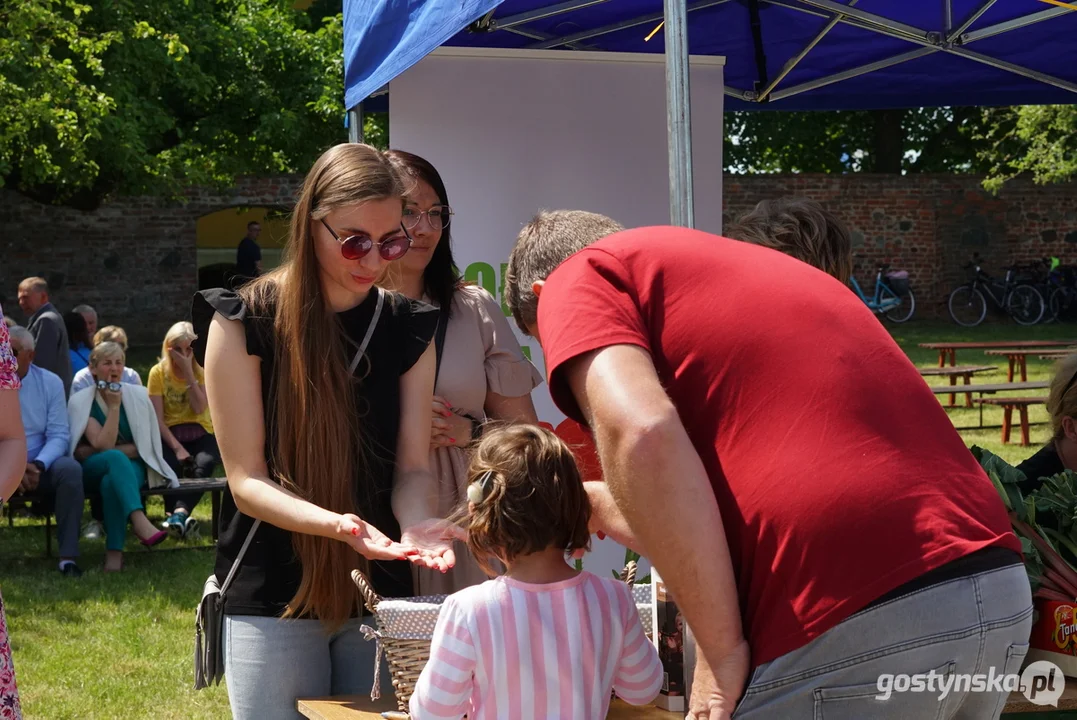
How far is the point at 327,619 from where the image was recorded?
7.38ft

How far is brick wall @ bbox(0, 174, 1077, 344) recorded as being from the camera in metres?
17.6

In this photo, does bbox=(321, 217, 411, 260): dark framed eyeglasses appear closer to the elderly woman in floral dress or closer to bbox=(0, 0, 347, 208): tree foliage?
the elderly woman in floral dress

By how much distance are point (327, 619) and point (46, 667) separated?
3.53 meters

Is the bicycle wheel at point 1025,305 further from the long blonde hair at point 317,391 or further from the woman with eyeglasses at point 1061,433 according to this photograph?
the long blonde hair at point 317,391

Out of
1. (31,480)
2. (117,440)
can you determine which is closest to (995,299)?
(117,440)

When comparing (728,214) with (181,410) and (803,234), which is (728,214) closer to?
(181,410)

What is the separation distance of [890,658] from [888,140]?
21.6m

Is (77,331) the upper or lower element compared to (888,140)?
lower

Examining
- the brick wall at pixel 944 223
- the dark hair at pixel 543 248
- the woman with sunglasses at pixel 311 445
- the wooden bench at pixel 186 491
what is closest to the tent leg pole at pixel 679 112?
the woman with sunglasses at pixel 311 445

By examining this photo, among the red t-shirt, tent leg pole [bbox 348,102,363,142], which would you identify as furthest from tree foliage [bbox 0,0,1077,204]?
the red t-shirt

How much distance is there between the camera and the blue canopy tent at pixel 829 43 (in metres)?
4.61

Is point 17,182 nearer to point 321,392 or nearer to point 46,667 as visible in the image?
point 46,667

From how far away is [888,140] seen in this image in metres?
21.8

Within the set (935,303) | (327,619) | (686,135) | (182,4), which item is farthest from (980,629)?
(935,303)
